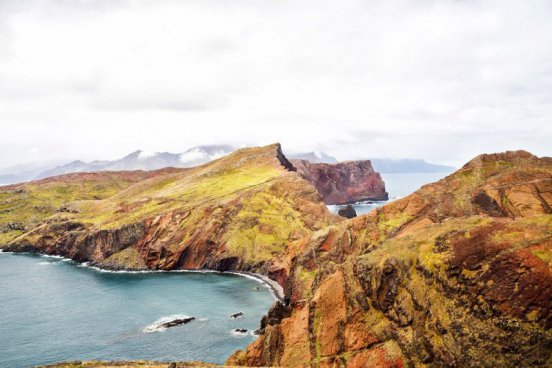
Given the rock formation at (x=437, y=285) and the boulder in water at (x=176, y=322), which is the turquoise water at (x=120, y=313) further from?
the rock formation at (x=437, y=285)

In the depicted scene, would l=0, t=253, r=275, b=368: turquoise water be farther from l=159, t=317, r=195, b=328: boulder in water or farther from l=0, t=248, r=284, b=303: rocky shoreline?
l=0, t=248, r=284, b=303: rocky shoreline

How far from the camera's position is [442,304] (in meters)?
47.1

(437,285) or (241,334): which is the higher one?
(437,285)

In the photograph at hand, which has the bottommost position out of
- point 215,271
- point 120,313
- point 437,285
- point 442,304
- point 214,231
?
point 120,313

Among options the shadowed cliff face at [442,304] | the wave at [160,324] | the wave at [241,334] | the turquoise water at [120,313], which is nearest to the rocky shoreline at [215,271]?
the turquoise water at [120,313]

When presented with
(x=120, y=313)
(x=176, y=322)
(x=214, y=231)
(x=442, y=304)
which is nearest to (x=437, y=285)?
(x=442, y=304)

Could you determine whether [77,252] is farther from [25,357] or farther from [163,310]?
[25,357]

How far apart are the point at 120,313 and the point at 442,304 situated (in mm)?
89844

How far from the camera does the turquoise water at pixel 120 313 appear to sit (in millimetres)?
83625

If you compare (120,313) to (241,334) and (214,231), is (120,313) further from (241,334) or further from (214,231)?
(214,231)

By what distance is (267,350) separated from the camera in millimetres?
56156

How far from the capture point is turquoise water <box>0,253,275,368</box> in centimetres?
8362

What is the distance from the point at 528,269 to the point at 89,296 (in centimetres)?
12268

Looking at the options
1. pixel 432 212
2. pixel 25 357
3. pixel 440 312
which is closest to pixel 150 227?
pixel 25 357
